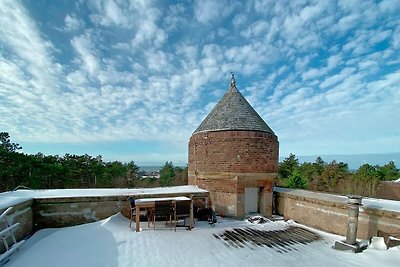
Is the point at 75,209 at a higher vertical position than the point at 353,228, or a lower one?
lower

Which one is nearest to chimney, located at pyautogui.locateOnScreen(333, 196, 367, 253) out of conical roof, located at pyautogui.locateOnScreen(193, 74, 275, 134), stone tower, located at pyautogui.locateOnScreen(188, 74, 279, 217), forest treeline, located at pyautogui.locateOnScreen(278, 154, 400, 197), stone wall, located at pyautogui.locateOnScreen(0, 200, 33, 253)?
stone tower, located at pyautogui.locateOnScreen(188, 74, 279, 217)

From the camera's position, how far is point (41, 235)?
7.88 meters

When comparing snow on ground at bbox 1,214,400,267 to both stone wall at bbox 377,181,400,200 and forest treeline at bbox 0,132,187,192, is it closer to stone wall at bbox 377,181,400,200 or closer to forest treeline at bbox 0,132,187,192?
forest treeline at bbox 0,132,187,192

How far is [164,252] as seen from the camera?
6.22 meters

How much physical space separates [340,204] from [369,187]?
91.4 feet

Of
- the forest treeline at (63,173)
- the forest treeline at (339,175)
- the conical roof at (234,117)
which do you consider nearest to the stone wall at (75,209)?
the conical roof at (234,117)

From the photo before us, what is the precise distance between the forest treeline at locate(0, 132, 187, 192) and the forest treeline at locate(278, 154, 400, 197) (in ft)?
63.5

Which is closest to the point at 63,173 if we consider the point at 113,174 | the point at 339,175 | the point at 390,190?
the point at 113,174

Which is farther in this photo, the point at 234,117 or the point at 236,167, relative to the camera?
the point at 234,117

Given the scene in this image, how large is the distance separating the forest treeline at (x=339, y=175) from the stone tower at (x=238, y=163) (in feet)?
61.8

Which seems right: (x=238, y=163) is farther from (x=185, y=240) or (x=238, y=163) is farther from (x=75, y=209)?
(x=75, y=209)

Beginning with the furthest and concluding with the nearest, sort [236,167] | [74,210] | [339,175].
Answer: [339,175] → [236,167] → [74,210]

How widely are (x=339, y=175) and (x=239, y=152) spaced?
32934 millimetres

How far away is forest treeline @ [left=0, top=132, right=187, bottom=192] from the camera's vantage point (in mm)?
23625
